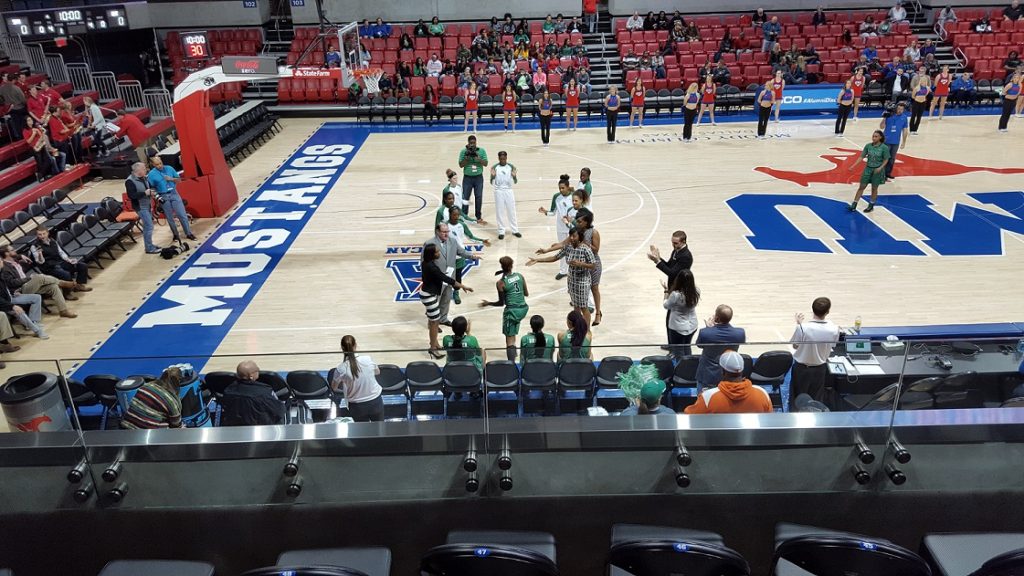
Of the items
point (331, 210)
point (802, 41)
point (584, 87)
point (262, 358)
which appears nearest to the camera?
point (262, 358)

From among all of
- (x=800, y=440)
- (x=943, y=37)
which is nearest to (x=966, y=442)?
(x=800, y=440)

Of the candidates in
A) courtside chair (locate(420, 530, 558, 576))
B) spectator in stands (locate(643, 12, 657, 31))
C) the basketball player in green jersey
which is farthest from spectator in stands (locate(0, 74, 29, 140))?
spectator in stands (locate(643, 12, 657, 31))

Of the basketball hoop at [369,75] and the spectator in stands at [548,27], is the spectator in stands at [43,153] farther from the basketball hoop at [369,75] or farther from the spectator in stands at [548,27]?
the spectator in stands at [548,27]

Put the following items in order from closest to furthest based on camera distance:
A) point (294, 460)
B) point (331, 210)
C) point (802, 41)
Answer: point (294, 460), point (331, 210), point (802, 41)

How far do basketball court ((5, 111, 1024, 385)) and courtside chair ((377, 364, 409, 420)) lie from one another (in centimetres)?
23

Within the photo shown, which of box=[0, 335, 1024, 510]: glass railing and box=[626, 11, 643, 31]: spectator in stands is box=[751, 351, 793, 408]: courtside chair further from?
box=[626, 11, 643, 31]: spectator in stands

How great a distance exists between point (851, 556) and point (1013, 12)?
2932cm

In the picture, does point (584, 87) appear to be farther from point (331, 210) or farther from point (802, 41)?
point (331, 210)

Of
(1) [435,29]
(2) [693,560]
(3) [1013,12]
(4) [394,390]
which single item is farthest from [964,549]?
(3) [1013,12]

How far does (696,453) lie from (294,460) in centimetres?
212

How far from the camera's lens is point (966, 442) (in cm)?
388

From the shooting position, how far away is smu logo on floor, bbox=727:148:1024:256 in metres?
11.8

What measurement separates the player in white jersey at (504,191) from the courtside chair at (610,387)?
716 centimetres

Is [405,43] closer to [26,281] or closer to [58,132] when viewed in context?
[58,132]
